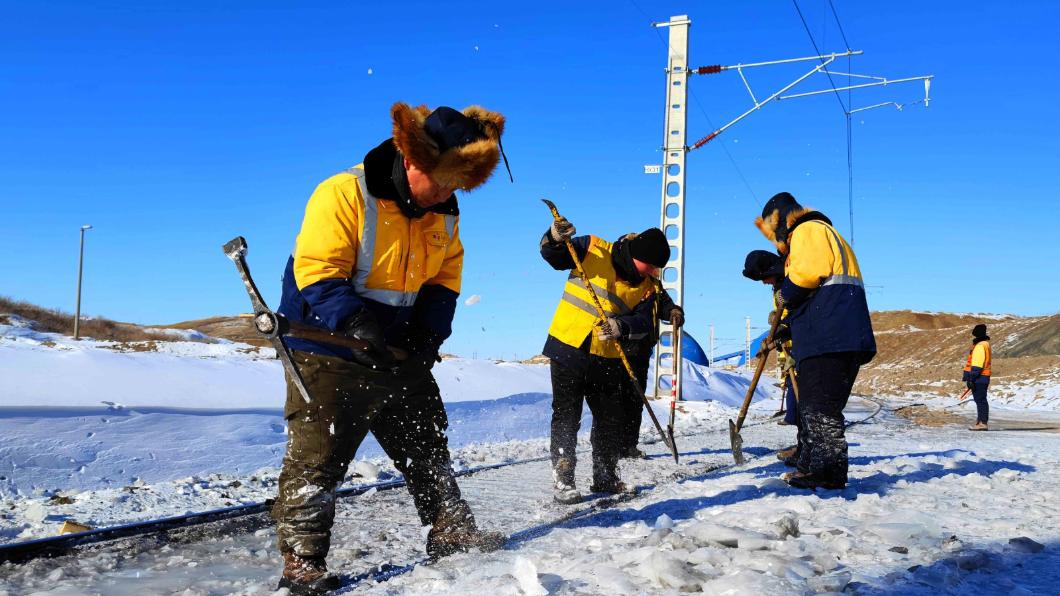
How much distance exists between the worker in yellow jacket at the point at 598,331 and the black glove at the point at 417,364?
1.83m

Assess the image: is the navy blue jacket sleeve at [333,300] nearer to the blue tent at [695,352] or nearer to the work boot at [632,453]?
the work boot at [632,453]

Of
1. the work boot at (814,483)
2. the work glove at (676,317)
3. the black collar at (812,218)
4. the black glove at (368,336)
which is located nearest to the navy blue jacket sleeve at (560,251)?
the work glove at (676,317)

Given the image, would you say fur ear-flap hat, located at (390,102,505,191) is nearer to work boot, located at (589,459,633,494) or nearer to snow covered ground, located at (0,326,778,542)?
work boot, located at (589,459,633,494)

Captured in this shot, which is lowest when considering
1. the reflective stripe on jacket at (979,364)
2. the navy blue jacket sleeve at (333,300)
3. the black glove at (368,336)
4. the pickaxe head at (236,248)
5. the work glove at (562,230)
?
the reflective stripe on jacket at (979,364)

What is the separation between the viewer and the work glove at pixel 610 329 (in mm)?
5188

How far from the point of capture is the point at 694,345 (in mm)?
33844

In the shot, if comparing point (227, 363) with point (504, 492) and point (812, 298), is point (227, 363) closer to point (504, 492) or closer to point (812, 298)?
point (504, 492)

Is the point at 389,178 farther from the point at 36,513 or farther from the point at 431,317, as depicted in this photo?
the point at 36,513

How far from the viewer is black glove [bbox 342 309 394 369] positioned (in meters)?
2.99

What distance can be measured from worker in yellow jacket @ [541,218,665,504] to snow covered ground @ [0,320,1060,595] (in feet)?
1.34

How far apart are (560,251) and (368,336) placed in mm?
2617

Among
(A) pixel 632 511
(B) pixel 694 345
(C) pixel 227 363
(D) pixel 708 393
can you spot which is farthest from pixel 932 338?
(A) pixel 632 511

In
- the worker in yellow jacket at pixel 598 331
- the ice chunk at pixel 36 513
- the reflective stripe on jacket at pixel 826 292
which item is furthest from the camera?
the worker in yellow jacket at pixel 598 331

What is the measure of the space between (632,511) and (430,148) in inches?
99.0
